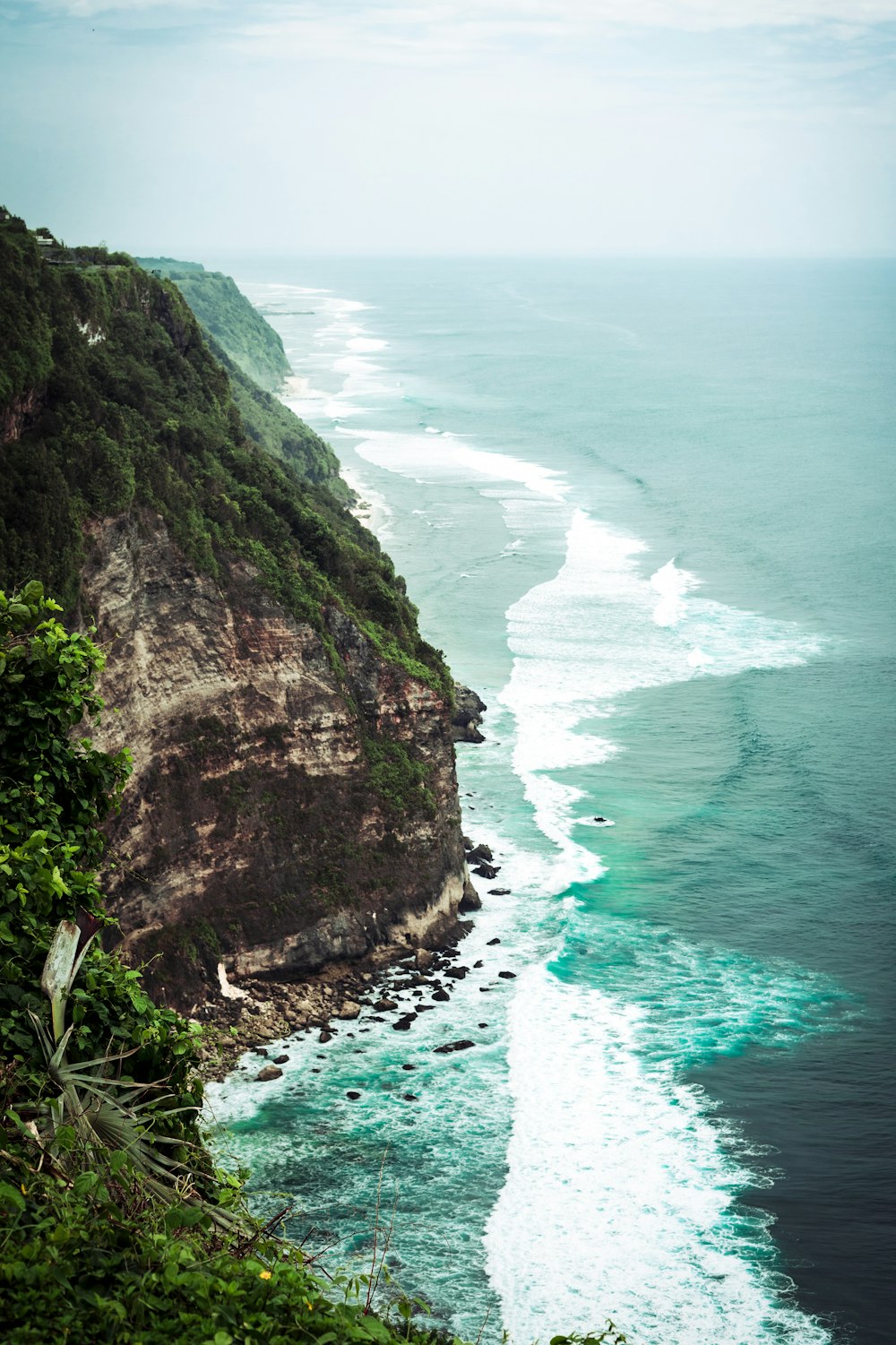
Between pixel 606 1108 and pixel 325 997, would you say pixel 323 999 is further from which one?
pixel 606 1108

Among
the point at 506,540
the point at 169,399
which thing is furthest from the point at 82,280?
the point at 506,540

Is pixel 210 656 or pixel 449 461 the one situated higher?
pixel 210 656

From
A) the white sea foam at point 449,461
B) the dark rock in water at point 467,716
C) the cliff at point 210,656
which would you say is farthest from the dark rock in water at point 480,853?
the white sea foam at point 449,461

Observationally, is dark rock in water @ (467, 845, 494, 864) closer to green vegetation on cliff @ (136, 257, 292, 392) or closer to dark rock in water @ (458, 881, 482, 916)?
dark rock in water @ (458, 881, 482, 916)

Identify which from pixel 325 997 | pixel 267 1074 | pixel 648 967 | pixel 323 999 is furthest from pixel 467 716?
pixel 267 1074

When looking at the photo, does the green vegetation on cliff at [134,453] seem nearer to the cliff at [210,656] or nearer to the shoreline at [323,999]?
the cliff at [210,656]

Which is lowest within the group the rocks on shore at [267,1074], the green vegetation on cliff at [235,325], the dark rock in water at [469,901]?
the rocks on shore at [267,1074]
